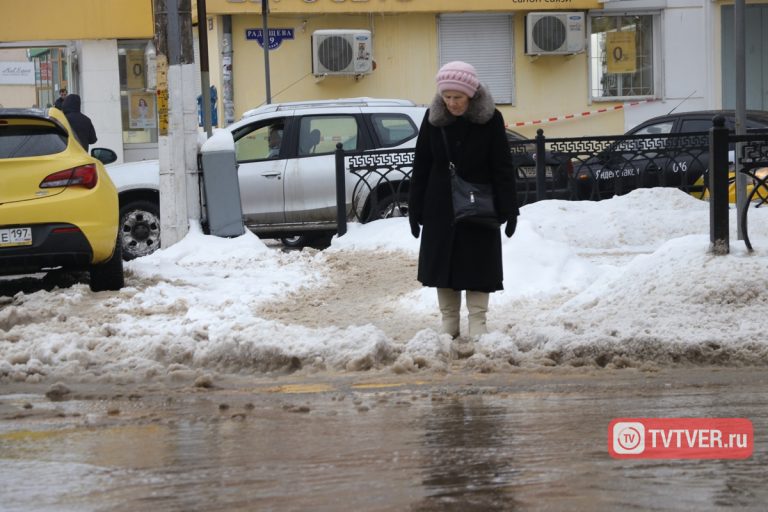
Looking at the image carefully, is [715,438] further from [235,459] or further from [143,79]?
[143,79]

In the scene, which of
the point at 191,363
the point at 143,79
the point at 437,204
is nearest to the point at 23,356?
the point at 191,363

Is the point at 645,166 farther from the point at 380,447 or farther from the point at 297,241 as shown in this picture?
the point at 380,447

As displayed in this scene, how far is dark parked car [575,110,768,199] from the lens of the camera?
14180mm

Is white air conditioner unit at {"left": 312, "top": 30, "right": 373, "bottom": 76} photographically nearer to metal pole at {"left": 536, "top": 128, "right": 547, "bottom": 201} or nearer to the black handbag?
metal pole at {"left": 536, "top": 128, "right": 547, "bottom": 201}

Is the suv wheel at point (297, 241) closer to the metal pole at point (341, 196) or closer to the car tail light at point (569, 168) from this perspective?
the metal pole at point (341, 196)

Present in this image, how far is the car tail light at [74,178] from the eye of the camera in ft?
31.1

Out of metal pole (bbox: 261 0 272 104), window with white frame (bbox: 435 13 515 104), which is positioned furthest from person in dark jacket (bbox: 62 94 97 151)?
window with white frame (bbox: 435 13 515 104)

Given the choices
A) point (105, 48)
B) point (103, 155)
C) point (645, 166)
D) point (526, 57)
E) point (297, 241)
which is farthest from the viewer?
point (526, 57)

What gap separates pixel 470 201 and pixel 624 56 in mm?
18428

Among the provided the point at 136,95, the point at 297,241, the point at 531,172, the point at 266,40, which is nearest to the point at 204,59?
the point at 297,241

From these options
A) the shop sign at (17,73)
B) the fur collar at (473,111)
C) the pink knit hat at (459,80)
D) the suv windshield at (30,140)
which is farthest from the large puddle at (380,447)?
the shop sign at (17,73)

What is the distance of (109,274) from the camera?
32.4 ft

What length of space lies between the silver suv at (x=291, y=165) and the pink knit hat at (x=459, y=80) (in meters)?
7.55

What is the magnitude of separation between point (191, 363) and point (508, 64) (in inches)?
715
